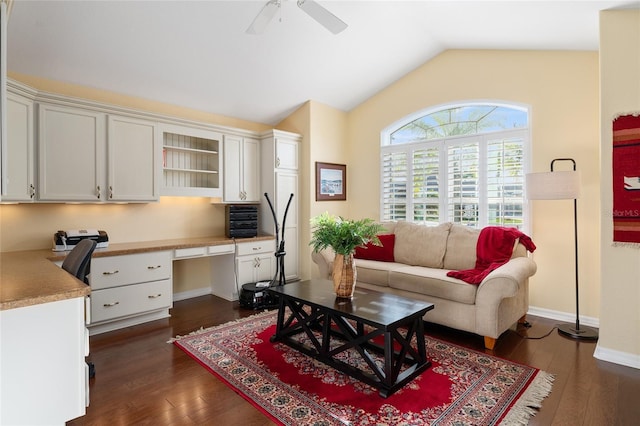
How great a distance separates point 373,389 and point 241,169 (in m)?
3.23

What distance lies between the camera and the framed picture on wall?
4.92 meters

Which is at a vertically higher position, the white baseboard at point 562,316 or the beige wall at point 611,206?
the beige wall at point 611,206

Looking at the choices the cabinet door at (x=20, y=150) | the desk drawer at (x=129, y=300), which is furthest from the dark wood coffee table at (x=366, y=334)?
the cabinet door at (x=20, y=150)

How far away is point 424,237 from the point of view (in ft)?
Answer: 13.2

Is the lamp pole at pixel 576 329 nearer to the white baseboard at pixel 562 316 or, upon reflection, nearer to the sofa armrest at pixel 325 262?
the white baseboard at pixel 562 316

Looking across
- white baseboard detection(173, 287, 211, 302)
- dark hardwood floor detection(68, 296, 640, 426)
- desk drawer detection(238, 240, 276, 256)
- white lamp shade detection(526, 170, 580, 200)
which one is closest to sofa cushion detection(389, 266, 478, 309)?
dark hardwood floor detection(68, 296, 640, 426)

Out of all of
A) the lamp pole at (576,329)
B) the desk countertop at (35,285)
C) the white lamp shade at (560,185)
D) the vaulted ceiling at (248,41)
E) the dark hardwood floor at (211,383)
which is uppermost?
the vaulted ceiling at (248,41)

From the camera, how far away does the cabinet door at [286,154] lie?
15.3 feet

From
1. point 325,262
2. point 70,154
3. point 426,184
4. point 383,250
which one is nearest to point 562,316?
point 383,250

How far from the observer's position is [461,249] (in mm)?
3717

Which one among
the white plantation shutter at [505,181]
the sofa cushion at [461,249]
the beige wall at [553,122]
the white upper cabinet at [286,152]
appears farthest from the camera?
the white upper cabinet at [286,152]

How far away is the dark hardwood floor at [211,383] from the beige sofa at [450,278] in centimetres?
24

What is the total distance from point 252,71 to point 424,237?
276cm

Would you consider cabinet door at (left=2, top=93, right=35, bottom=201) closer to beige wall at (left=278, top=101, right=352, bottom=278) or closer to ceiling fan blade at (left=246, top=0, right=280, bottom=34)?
ceiling fan blade at (left=246, top=0, right=280, bottom=34)
